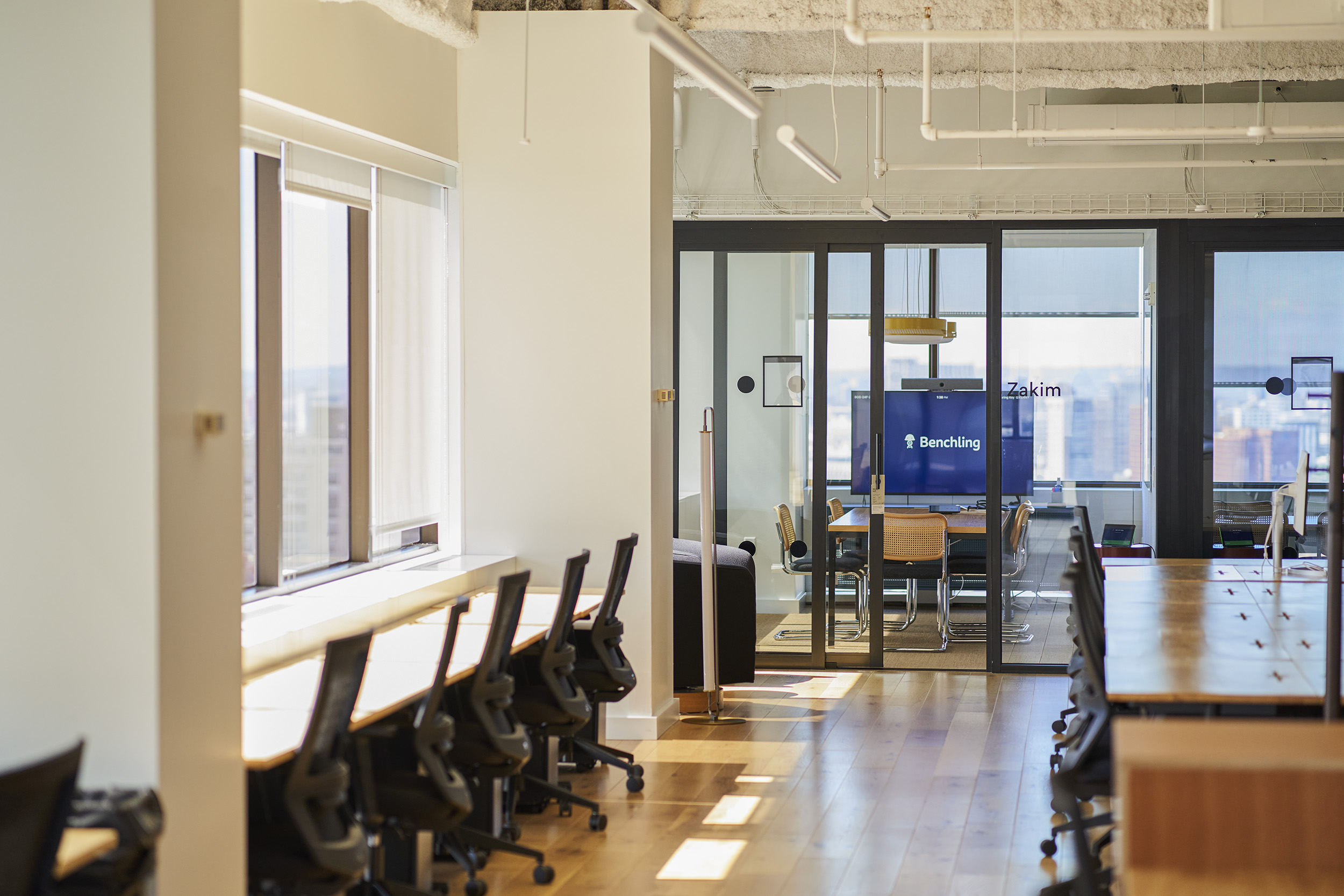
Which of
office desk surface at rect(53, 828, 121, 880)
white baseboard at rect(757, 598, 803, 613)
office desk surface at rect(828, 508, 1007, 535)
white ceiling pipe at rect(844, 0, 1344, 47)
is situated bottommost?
white baseboard at rect(757, 598, 803, 613)

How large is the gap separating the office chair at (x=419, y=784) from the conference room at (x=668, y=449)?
0.02m

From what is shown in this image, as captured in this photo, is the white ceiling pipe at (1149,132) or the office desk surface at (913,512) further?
the office desk surface at (913,512)

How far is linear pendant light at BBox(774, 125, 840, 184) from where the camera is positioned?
490 centimetres

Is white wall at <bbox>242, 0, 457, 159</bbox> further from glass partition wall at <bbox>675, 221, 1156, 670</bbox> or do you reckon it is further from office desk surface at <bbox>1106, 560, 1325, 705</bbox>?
office desk surface at <bbox>1106, 560, 1325, 705</bbox>

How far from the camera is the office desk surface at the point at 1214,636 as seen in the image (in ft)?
11.3

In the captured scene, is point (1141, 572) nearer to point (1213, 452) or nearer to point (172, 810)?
point (1213, 452)

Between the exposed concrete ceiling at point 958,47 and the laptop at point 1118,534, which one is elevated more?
the exposed concrete ceiling at point 958,47

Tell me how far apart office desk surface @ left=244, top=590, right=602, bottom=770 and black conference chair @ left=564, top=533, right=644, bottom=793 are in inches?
5.7

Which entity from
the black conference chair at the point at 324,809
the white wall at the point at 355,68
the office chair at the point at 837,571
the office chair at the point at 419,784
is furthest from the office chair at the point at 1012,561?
the black conference chair at the point at 324,809

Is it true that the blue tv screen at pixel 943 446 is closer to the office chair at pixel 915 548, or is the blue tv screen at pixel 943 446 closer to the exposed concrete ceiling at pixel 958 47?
the office chair at pixel 915 548

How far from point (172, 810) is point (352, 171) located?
3194mm

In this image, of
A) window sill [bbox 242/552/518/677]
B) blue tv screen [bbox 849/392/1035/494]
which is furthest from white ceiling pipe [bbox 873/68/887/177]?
window sill [bbox 242/552/518/677]

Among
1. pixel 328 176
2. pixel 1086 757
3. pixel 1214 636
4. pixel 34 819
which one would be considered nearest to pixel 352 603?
pixel 328 176

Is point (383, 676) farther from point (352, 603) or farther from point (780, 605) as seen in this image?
point (780, 605)
